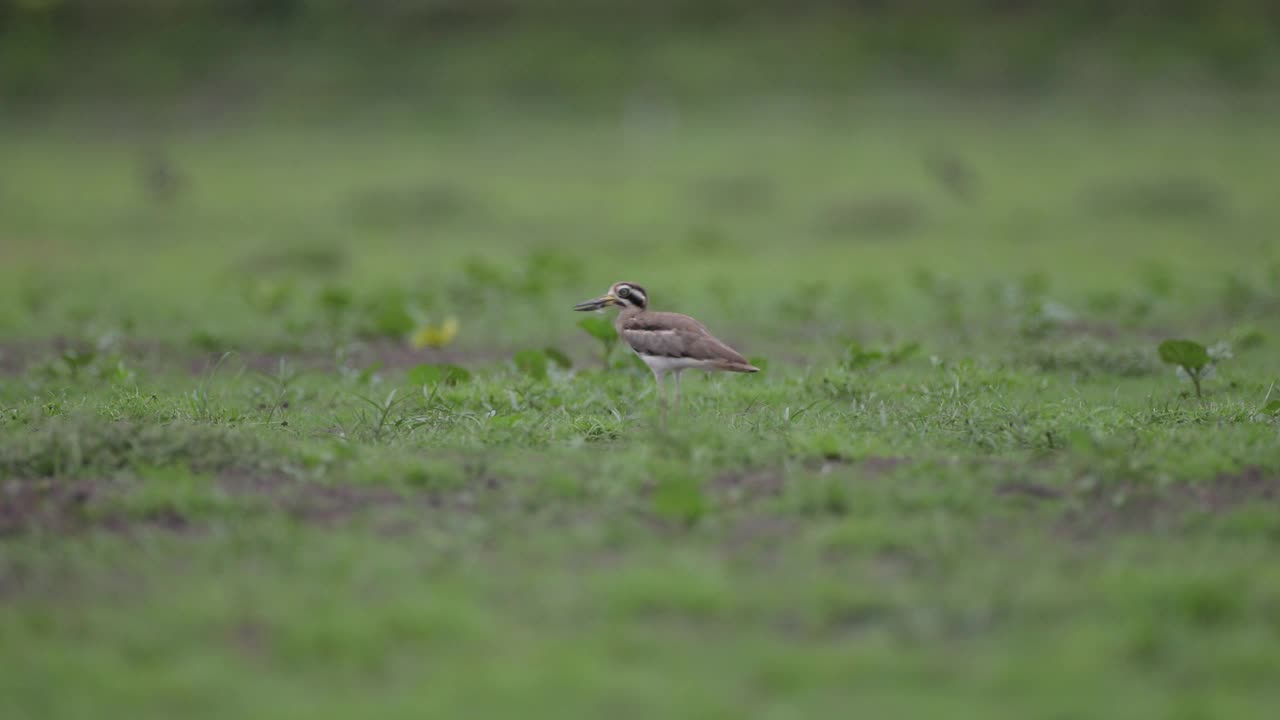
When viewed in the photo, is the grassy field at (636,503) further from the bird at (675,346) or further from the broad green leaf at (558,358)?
the bird at (675,346)

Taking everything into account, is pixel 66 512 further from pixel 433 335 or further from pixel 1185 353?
pixel 1185 353

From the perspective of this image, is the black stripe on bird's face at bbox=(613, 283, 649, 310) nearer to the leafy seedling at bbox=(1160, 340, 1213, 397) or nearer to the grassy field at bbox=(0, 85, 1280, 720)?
the grassy field at bbox=(0, 85, 1280, 720)

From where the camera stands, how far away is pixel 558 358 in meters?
10.4

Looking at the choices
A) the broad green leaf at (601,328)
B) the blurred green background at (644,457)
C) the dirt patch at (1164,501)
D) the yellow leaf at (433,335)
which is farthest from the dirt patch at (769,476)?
the yellow leaf at (433,335)

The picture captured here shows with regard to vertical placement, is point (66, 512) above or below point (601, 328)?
below

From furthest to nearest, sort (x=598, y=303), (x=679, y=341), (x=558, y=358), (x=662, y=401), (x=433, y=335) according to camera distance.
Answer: (x=433, y=335)
(x=558, y=358)
(x=598, y=303)
(x=662, y=401)
(x=679, y=341)

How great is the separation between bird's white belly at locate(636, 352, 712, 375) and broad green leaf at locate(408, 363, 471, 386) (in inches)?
55.4

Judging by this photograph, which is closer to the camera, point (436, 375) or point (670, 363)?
point (670, 363)

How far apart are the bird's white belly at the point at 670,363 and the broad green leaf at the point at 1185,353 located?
3.08 m

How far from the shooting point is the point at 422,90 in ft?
141

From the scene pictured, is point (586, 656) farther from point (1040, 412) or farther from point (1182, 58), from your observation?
point (1182, 58)

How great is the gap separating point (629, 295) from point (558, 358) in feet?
3.11

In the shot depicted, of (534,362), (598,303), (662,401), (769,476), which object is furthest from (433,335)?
(769,476)

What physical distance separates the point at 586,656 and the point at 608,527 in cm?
145
